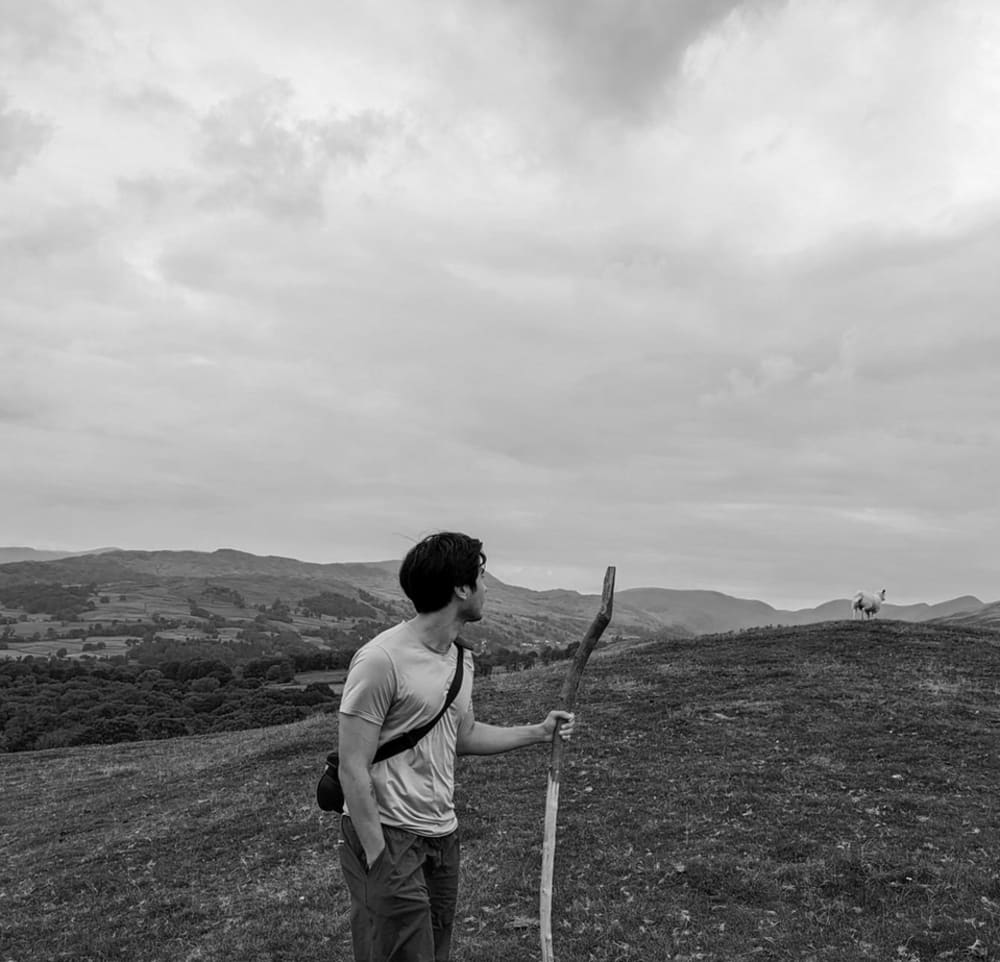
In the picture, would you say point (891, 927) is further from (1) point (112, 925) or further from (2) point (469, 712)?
(1) point (112, 925)

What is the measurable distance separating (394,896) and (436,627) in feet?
5.58

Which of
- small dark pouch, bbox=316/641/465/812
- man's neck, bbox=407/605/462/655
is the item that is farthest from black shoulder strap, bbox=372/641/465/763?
man's neck, bbox=407/605/462/655

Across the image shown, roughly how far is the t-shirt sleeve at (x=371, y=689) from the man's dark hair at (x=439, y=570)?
0.51 metres

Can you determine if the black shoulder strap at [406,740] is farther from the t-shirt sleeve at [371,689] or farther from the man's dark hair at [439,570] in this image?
the man's dark hair at [439,570]

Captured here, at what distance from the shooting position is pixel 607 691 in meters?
29.1

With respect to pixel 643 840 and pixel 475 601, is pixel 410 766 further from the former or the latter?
pixel 643 840

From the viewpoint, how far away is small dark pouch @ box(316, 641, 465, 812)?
535 cm

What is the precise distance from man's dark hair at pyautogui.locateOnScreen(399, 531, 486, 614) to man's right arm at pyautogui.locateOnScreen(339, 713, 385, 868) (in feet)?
2.92

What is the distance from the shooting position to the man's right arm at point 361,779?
510 cm

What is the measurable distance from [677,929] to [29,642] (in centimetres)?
19859

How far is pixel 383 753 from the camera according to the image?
5.34m

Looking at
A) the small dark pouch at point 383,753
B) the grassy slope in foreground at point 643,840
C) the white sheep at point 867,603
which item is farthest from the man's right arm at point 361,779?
the white sheep at point 867,603

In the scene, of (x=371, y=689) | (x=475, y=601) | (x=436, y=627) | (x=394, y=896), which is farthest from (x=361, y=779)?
(x=475, y=601)

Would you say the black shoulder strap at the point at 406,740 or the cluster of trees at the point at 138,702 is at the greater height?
the black shoulder strap at the point at 406,740
